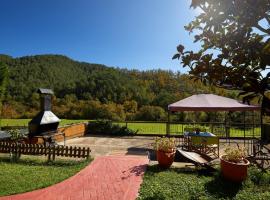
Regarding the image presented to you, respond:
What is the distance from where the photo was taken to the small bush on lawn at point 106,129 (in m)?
19.0

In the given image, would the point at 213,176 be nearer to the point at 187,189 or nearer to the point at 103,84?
the point at 187,189

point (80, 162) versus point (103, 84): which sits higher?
point (103, 84)

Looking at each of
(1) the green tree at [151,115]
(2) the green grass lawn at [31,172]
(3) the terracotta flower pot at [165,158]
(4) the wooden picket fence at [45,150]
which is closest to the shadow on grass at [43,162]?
(2) the green grass lawn at [31,172]

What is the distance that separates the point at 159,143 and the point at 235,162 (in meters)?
2.77

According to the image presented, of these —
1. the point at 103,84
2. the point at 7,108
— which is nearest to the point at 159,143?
the point at 7,108

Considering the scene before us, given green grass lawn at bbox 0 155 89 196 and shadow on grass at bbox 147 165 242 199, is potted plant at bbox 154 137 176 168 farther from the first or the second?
green grass lawn at bbox 0 155 89 196

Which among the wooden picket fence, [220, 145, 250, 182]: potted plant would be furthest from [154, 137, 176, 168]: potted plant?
the wooden picket fence

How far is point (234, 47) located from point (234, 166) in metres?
5.29

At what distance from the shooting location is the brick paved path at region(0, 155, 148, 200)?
6.97m

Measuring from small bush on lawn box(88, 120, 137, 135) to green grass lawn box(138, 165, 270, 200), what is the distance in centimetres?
1024

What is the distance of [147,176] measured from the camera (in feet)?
27.7

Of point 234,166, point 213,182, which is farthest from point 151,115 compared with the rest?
point 234,166

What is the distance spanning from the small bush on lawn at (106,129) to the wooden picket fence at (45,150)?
7868mm

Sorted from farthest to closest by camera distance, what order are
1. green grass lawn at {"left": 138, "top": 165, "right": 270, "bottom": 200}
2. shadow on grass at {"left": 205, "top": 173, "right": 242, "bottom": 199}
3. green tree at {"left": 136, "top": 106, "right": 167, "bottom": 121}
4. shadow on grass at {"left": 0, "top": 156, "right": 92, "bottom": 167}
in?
green tree at {"left": 136, "top": 106, "right": 167, "bottom": 121} → shadow on grass at {"left": 0, "top": 156, "right": 92, "bottom": 167} → shadow on grass at {"left": 205, "top": 173, "right": 242, "bottom": 199} → green grass lawn at {"left": 138, "top": 165, "right": 270, "bottom": 200}
